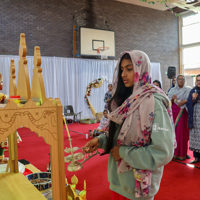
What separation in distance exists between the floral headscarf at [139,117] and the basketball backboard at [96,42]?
804cm

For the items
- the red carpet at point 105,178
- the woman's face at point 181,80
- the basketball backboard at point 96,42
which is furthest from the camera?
the basketball backboard at point 96,42

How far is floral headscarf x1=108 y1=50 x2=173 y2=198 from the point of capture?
3.69 feet

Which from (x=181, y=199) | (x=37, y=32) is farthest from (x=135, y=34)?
(x=181, y=199)

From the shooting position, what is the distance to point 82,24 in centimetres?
934

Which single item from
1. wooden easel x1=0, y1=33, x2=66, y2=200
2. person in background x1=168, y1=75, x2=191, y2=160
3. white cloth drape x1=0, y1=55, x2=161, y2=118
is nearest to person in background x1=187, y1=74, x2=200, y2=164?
person in background x1=168, y1=75, x2=191, y2=160

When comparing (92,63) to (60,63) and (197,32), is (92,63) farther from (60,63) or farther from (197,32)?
(197,32)

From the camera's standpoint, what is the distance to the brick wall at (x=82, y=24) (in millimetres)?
7891

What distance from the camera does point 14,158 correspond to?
1.60m

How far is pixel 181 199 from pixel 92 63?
7.47 metres

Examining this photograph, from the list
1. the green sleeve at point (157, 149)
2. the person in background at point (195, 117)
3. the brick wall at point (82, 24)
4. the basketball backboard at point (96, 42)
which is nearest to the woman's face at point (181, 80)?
the person in background at point (195, 117)

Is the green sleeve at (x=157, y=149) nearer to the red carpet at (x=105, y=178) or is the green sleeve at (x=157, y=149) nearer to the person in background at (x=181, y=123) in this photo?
the red carpet at (x=105, y=178)

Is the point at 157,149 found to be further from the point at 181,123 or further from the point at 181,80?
the point at 181,80

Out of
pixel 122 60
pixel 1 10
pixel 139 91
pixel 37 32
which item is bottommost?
pixel 139 91

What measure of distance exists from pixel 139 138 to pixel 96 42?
8.66 metres
